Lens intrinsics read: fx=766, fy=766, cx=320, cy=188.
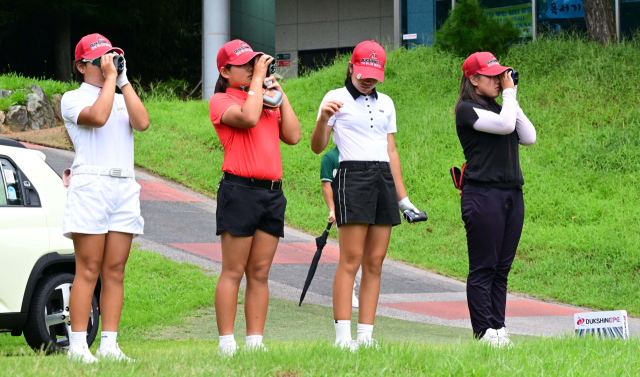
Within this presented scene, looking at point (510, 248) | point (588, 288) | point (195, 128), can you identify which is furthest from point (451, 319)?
point (195, 128)

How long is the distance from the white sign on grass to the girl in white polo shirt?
3194mm

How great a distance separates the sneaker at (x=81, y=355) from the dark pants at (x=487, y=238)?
2501 mm

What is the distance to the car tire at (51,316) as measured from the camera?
554 cm

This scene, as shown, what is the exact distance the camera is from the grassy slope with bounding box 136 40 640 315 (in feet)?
35.9

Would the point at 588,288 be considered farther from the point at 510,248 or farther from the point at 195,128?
the point at 195,128

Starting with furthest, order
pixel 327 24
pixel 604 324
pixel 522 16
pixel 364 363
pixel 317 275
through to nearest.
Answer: pixel 327 24
pixel 522 16
pixel 317 275
pixel 604 324
pixel 364 363

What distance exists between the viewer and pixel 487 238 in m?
5.17

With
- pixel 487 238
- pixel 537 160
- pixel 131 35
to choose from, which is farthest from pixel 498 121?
pixel 131 35

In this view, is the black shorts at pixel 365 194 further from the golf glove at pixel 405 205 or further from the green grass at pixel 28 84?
the green grass at pixel 28 84

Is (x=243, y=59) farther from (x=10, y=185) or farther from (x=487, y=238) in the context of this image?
(x=10, y=185)

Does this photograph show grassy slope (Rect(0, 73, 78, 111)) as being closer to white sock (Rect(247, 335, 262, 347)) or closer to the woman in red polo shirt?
the woman in red polo shirt

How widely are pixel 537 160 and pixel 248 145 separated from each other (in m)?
10.9

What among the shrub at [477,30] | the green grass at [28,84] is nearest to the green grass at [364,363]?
the shrub at [477,30]

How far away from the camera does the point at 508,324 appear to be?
8.21 metres
